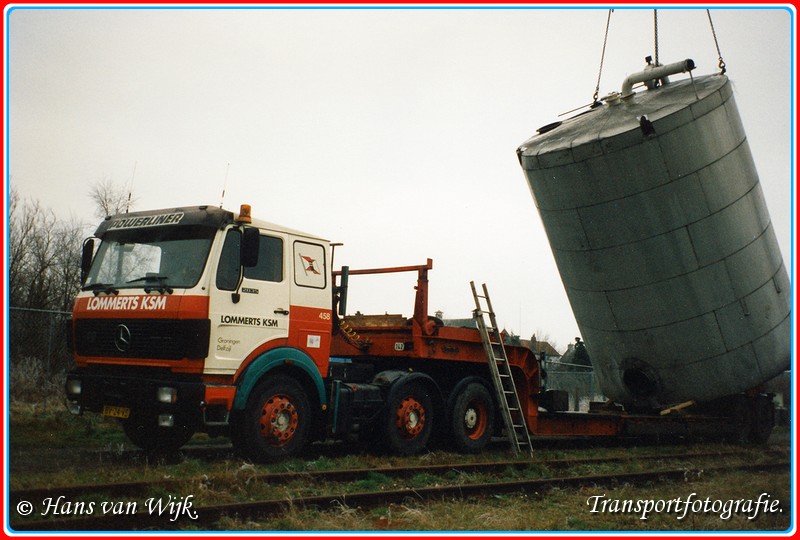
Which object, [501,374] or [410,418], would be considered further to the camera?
[501,374]

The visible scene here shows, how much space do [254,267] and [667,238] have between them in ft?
18.0

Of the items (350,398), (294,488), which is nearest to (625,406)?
(350,398)

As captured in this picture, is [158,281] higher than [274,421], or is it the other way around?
[158,281]

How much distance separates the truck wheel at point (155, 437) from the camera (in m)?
8.93

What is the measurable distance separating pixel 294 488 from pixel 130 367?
2457 mm

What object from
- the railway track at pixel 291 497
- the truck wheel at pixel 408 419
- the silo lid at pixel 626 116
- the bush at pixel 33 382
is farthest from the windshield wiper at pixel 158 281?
the silo lid at pixel 626 116

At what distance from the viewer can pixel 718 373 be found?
35.4 feet

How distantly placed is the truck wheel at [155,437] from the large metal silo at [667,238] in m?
5.83

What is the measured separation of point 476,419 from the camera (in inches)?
428

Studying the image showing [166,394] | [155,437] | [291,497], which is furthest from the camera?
[155,437]

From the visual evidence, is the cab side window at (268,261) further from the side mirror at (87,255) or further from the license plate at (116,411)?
Answer: the side mirror at (87,255)

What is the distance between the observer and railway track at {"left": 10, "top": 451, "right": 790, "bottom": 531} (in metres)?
5.23

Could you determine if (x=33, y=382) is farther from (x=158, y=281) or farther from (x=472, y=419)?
(x=472, y=419)

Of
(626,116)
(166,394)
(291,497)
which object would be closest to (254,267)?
(166,394)
